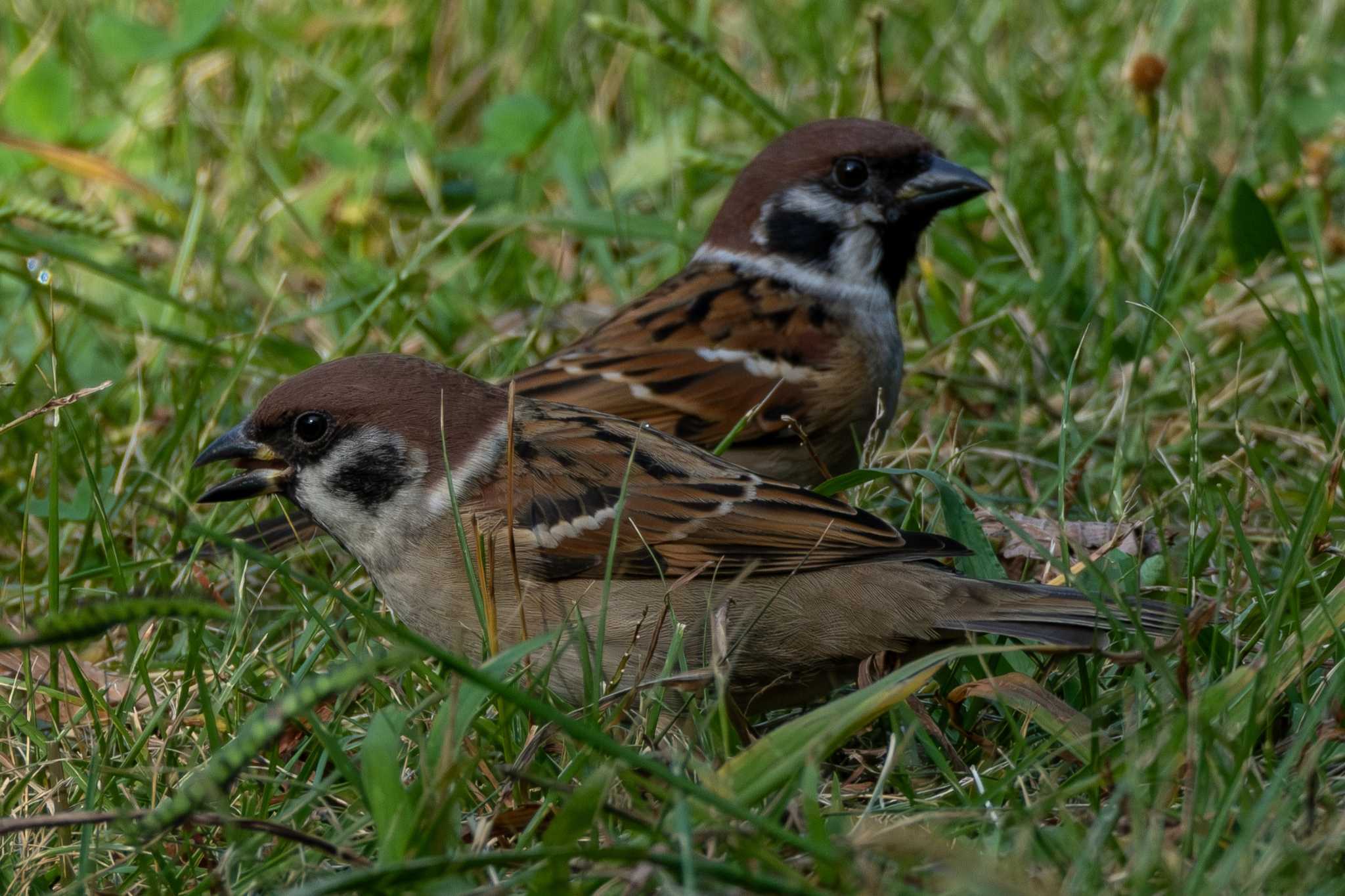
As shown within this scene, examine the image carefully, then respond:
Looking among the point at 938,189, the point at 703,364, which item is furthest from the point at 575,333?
the point at 938,189

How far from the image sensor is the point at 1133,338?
379cm

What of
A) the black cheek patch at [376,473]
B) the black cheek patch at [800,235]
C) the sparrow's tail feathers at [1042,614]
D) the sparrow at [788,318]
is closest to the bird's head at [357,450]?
the black cheek patch at [376,473]

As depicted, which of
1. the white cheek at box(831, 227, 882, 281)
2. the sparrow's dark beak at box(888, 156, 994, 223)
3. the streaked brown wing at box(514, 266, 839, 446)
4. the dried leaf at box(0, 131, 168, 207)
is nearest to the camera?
the streaked brown wing at box(514, 266, 839, 446)

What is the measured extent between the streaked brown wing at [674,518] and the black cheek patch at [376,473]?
15 centimetres

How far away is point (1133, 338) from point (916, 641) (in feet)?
5.02

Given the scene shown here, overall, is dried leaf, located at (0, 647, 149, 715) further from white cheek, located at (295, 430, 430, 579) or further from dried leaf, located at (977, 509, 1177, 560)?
dried leaf, located at (977, 509, 1177, 560)

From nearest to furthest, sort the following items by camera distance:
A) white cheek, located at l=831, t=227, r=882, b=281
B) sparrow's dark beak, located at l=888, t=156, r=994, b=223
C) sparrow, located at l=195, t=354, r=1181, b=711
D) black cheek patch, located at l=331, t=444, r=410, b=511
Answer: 1. sparrow, located at l=195, t=354, r=1181, b=711
2. black cheek patch, located at l=331, t=444, r=410, b=511
3. sparrow's dark beak, located at l=888, t=156, r=994, b=223
4. white cheek, located at l=831, t=227, r=882, b=281

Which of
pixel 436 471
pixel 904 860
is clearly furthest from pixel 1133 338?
pixel 904 860

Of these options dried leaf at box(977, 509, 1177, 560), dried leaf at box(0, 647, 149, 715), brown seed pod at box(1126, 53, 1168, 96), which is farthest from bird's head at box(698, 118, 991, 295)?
dried leaf at box(0, 647, 149, 715)

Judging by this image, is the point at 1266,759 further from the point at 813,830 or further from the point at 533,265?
the point at 533,265

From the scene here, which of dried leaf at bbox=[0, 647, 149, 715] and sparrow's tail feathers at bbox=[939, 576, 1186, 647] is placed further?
dried leaf at bbox=[0, 647, 149, 715]

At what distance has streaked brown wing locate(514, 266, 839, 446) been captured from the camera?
3.49 m

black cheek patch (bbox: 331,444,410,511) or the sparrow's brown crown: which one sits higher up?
the sparrow's brown crown

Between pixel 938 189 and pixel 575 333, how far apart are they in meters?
0.96
